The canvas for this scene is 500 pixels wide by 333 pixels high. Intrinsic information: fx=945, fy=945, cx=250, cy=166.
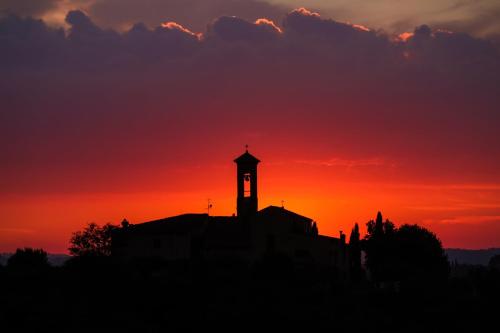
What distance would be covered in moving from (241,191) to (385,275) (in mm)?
20619

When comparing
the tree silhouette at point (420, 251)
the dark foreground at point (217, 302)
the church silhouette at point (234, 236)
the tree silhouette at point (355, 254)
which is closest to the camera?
the dark foreground at point (217, 302)

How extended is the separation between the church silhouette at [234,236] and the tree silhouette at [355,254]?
6.37 metres

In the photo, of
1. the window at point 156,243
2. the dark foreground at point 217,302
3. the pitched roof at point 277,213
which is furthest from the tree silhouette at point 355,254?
the window at point 156,243

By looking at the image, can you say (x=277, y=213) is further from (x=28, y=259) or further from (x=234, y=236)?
(x=28, y=259)

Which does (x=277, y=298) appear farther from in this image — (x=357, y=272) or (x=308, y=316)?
(x=357, y=272)

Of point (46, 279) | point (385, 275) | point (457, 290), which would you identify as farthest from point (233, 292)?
point (385, 275)

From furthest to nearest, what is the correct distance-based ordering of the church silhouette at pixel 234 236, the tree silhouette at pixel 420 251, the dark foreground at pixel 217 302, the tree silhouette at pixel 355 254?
the tree silhouette at pixel 420 251
the tree silhouette at pixel 355 254
the church silhouette at pixel 234 236
the dark foreground at pixel 217 302

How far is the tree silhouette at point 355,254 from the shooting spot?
93.4m

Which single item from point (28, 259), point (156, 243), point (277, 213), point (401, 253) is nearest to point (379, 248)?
point (401, 253)

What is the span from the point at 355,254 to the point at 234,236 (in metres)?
17.5

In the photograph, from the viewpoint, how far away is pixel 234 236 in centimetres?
8319

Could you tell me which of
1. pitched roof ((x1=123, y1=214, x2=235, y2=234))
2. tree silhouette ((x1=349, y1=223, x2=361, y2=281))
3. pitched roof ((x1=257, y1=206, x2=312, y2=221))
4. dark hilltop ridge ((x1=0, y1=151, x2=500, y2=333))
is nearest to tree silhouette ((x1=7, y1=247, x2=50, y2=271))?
dark hilltop ridge ((x1=0, y1=151, x2=500, y2=333))

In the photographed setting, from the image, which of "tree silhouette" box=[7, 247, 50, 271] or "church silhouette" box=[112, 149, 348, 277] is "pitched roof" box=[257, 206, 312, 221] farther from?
"tree silhouette" box=[7, 247, 50, 271]

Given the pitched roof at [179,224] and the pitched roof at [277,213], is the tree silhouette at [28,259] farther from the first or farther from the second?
the pitched roof at [277,213]
